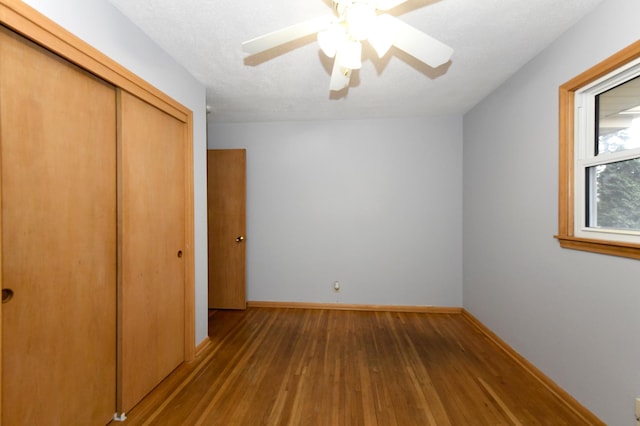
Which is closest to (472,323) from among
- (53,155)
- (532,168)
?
(532,168)

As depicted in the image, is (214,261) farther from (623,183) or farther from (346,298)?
(623,183)

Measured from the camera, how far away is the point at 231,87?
2615 mm

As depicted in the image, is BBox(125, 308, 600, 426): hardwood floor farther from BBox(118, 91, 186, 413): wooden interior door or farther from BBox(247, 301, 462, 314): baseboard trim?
BBox(247, 301, 462, 314): baseboard trim

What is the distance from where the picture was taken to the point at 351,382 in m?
2.04

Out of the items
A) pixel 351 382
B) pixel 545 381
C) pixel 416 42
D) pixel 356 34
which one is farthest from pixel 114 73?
pixel 545 381

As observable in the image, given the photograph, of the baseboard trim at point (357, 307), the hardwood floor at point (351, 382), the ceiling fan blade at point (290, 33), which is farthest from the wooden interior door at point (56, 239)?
the baseboard trim at point (357, 307)

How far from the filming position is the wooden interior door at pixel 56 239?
44.9 inches

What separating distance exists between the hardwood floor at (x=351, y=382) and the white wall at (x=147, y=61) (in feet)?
1.72

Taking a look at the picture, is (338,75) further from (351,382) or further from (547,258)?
(351,382)

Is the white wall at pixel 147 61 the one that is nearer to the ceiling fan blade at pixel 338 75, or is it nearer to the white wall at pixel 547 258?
the ceiling fan blade at pixel 338 75

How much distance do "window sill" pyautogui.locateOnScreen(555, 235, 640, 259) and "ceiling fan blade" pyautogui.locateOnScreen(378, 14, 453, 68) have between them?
4.37 ft

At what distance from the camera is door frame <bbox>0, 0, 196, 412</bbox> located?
113 centimetres

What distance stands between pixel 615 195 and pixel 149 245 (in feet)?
9.68

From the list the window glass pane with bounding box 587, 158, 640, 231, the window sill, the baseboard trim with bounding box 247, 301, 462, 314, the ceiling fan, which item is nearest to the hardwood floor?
the baseboard trim with bounding box 247, 301, 462, 314
